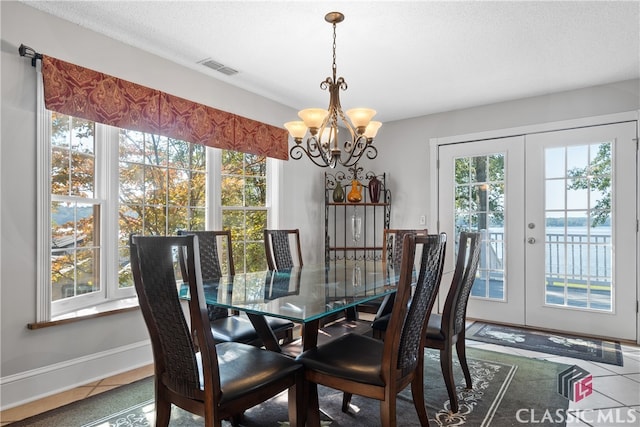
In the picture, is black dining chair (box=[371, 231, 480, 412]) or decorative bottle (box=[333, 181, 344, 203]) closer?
black dining chair (box=[371, 231, 480, 412])

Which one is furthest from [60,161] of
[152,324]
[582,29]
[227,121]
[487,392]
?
[582,29]

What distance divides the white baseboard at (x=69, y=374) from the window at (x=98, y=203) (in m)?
0.35

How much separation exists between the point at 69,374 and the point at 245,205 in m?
2.07

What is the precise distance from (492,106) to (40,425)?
4800 millimetres

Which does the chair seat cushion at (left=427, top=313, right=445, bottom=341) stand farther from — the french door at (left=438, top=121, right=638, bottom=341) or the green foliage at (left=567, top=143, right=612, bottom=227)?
the green foliage at (left=567, top=143, right=612, bottom=227)

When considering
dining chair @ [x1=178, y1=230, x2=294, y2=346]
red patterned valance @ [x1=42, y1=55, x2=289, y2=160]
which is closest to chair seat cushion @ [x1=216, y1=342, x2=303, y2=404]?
dining chair @ [x1=178, y1=230, x2=294, y2=346]

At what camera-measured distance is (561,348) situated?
336 cm

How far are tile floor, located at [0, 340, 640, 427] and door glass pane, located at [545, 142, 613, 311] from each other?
2.55 ft

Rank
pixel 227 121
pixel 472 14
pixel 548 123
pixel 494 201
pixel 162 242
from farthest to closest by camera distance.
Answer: pixel 494 201 < pixel 548 123 < pixel 227 121 < pixel 472 14 < pixel 162 242

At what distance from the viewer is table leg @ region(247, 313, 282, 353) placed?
6.52ft

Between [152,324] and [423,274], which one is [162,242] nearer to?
[152,324]

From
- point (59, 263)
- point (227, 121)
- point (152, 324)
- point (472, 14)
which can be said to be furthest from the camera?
A: point (227, 121)

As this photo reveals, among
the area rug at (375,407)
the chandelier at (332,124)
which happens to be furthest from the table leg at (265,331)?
the chandelier at (332,124)

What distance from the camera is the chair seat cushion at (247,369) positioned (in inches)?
57.1
